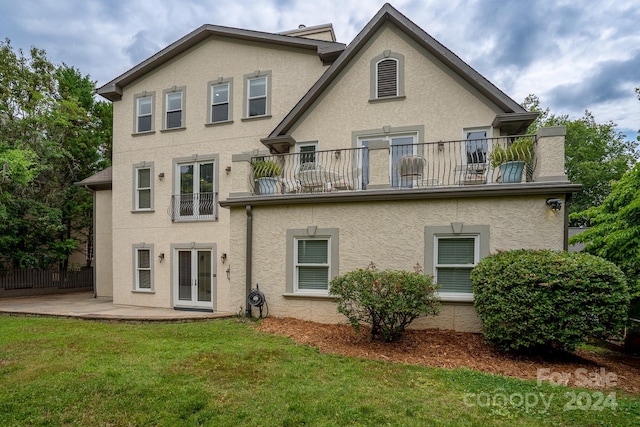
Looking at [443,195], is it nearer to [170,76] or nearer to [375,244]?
[375,244]

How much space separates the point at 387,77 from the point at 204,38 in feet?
24.1

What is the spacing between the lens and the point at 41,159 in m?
14.7

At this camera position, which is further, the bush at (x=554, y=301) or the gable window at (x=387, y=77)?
the gable window at (x=387, y=77)

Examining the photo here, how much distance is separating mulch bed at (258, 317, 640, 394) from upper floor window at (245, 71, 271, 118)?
7.60 metres

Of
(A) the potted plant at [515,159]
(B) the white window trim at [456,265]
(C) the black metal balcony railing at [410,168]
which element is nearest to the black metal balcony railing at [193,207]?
(C) the black metal balcony railing at [410,168]

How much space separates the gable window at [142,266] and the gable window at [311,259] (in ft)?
22.6

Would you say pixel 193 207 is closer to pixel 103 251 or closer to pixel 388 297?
pixel 103 251

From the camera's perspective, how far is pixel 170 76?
12.8 metres

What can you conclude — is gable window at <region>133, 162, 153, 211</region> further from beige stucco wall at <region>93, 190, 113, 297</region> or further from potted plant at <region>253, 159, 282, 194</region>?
potted plant at <region>253, 159, 282, 194</region>

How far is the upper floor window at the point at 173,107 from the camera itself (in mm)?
12625

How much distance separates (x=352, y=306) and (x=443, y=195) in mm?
3266

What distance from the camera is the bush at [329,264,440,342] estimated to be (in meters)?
6.16

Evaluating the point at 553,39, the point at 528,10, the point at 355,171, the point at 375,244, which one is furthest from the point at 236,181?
the point at 553,39

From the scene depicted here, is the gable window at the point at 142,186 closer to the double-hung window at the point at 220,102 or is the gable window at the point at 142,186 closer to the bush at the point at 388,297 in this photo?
the double-hung window at the point at 220,102
